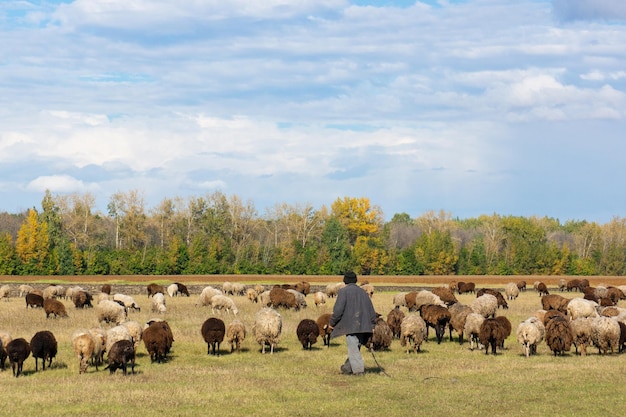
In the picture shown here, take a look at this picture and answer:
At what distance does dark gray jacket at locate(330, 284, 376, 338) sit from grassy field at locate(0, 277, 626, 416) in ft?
4.07

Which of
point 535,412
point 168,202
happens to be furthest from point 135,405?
point 168,202

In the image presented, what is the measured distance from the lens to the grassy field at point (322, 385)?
1521 centimetres

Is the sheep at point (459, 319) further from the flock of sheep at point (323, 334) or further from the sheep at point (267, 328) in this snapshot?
the sheep at point (267, 328)

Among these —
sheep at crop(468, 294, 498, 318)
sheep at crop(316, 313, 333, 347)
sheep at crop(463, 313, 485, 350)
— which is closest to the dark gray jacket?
sheep at crop(463, 313, 485, 350)

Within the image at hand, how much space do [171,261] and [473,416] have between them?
84.2 meters

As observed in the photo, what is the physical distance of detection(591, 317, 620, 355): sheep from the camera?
2355 centimetres

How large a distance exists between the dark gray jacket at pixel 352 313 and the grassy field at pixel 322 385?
1242 mm

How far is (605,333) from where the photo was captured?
2355 centimetres

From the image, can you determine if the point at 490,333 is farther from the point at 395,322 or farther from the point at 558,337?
the point at 395,322

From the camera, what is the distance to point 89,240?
10781 cm

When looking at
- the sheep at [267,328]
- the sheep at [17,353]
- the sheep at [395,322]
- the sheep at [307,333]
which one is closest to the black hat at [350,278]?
the sheep at [267,328]

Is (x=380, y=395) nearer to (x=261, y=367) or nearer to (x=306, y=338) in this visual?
(x=261, y=367)

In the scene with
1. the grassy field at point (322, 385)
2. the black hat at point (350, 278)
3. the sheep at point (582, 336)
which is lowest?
the grassy field at point (322, 385)

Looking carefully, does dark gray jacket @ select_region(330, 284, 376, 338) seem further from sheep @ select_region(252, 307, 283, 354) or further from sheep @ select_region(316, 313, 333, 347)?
sheep @ select_region(316, 313, 333, 347)
